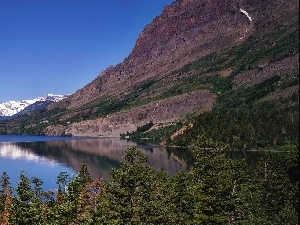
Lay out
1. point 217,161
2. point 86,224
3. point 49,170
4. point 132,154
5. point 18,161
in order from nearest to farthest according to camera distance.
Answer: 1. point 86,224
2. point 217,161
3. point 132,154
4. point 49,170
5. point 18,161

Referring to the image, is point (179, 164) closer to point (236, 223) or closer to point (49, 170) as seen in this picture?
point (49, 170)

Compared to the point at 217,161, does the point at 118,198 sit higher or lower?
lower

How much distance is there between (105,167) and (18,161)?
5196 cm

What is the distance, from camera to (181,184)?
6019cm

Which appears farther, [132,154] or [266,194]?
[266,194]

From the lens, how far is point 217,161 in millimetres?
37906

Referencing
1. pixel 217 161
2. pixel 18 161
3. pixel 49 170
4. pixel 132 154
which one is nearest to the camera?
pixel 217 161

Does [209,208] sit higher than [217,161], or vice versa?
[217,161]

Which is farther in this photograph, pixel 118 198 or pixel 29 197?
pixel 29 197

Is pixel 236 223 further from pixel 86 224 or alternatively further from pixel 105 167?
pixel 105 167

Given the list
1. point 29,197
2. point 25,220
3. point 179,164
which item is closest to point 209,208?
point 25,220

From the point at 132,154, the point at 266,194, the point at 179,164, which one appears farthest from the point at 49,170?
the point at 132,154

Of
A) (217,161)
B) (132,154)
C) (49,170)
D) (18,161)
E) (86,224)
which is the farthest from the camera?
(18,161)

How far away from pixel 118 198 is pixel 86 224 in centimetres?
384
